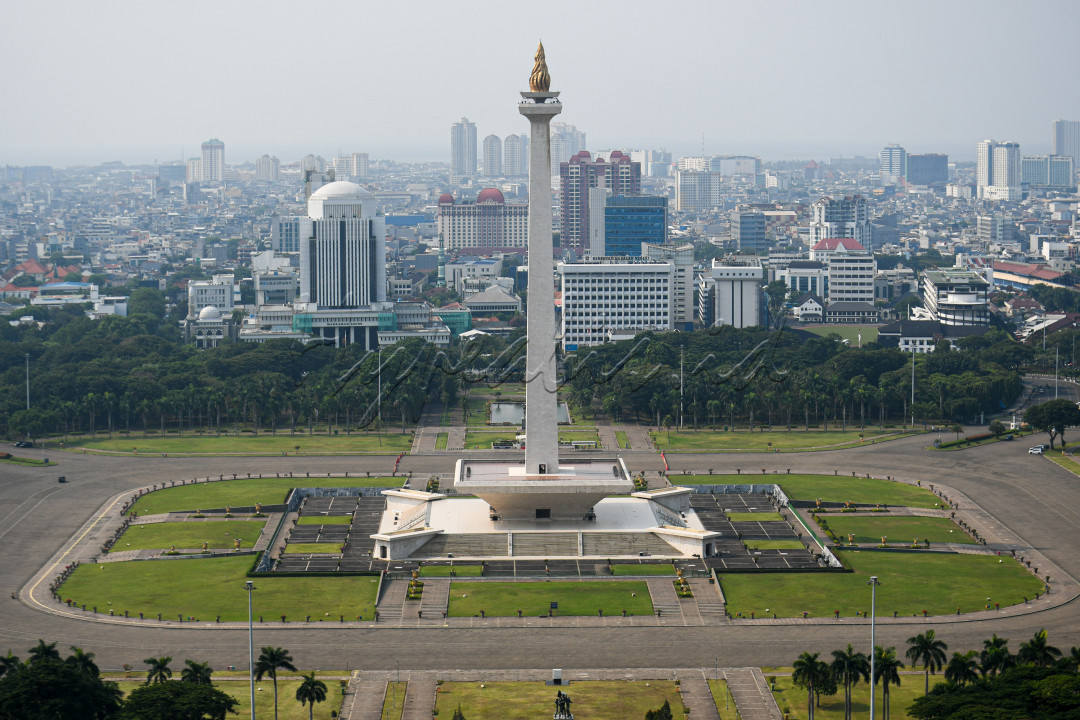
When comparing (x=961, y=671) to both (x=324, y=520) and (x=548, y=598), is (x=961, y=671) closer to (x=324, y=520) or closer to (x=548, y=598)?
(x=548, y=598)

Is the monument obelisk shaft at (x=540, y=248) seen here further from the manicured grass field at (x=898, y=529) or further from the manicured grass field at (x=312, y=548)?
the manicured grass field at (x=898, y=529)

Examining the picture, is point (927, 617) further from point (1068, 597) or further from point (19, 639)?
point (19, 639)

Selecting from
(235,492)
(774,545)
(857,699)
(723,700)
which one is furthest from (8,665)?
(774,545)

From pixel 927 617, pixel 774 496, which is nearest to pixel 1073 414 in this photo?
pixel 774 496

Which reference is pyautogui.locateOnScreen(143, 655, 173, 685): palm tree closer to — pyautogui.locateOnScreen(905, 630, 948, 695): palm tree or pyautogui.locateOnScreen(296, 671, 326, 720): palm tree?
pyautogui.locateOnScreen(296, 671, 326, 720): palm tree

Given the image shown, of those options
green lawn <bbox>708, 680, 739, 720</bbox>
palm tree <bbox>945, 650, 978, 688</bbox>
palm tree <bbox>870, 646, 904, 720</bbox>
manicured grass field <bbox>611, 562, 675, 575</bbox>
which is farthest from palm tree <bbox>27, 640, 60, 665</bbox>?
palm tree <bbox>945, 650, 978, 688</bbox>

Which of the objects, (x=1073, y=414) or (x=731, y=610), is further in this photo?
(x=1073, y=414)
